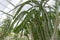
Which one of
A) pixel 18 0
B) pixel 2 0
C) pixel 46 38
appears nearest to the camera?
pixel 46 38

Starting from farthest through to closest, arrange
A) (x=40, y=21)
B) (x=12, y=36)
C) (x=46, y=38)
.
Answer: (x=12, y=36)
(x=40, y=21)
(x=46, y=38)

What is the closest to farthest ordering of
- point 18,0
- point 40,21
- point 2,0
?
point 40,21 < point 18,0 < point 2,0

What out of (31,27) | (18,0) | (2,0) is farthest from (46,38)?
(2,0)

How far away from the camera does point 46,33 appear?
30.2 inches

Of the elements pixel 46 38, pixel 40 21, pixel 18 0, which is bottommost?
pixel 46 38

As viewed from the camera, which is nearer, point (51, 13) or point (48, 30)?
point (48, 30)

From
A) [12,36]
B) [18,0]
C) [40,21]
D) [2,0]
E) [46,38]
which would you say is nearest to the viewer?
[46,38]

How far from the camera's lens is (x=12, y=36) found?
5.09 ft

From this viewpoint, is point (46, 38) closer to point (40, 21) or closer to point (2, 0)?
point (40, 21)

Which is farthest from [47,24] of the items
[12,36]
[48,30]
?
[12,36]

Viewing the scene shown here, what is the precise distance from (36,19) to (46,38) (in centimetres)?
12

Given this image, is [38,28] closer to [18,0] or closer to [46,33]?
[46,33]

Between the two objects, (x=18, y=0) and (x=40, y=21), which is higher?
(x=18, y=0)

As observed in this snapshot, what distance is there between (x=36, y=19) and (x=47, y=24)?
0.08m
